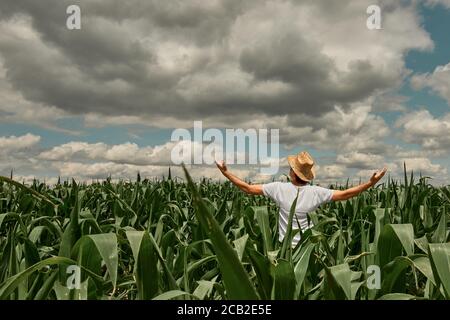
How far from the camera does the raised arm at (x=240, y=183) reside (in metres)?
4.33

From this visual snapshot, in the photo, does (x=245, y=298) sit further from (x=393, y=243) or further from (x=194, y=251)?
(x=194, y=251)

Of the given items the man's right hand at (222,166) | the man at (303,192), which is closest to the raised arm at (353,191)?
the man at (303,192)

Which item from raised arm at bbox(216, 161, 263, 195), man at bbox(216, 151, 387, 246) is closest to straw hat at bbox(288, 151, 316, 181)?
man at bbox(216, 151, 387, 246)

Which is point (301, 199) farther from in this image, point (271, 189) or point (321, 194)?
point (271, 189)

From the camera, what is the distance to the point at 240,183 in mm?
4312

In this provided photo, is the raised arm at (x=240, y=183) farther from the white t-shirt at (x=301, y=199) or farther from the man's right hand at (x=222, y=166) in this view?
the white t-shirt at (x=301, y=199)

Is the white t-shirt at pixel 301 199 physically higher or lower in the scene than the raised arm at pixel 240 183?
lower

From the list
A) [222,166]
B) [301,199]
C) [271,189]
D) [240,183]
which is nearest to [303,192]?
[301,199]

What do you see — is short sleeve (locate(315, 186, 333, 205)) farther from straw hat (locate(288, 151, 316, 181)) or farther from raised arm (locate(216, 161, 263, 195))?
raised arm (locate(216, 161, 263, 195))

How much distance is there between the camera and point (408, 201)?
3727mm

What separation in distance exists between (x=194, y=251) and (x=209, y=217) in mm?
1890

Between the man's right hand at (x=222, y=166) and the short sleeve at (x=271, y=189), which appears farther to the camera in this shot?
the man's right hand at (x=222, y=166)

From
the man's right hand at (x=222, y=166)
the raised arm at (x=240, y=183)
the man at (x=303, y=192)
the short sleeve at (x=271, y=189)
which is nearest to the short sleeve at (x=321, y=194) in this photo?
the man at (x=303, y=192)
